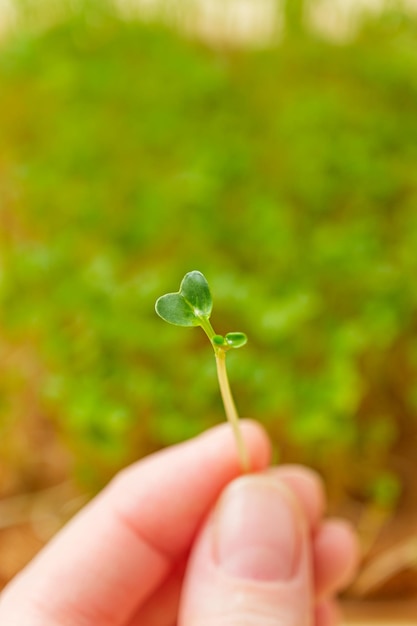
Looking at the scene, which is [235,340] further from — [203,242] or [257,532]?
[203,242]

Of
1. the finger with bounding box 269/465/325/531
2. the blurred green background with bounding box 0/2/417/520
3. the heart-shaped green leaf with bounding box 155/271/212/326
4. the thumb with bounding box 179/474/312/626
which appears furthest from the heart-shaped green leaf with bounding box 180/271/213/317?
the blurred green background with bounding box 0/2/417/520

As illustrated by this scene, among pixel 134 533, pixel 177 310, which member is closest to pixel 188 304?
pixel 177 310

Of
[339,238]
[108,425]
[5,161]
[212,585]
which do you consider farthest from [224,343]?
[5,161]

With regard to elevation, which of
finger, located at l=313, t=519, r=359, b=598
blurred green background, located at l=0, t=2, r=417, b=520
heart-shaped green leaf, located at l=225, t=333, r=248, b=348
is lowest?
heart-shaped green leaf, located at l=225, t=333, r=248, b=348

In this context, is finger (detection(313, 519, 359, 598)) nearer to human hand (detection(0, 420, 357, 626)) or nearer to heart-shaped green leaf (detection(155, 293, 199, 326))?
human hand (detection(0, 420, 357, 626))

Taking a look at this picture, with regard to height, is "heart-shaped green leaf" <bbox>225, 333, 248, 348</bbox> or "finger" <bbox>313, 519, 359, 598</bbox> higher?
"finger" <bbox>313, 519, 359, 598</bbox>

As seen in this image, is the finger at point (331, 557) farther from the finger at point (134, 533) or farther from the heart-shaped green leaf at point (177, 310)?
the heart-shaped green leaf at point (177, 310)
